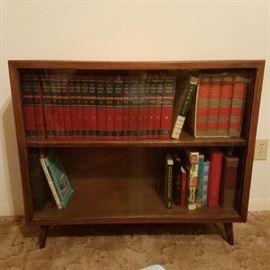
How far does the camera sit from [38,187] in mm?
1289

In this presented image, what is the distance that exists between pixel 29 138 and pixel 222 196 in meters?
0.87

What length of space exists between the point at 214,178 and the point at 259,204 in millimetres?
483

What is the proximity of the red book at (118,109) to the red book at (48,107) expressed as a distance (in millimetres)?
253

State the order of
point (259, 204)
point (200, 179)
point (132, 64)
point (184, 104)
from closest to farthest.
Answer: point (132, 64) → point (184, 104) → point (200, 179) → point (259, 204)

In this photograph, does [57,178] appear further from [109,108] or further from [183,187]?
[183,187]

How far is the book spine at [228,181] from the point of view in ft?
4.18

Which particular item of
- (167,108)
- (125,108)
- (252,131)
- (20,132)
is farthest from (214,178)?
(20,132)

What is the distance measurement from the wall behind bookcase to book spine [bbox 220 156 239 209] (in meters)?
0.48

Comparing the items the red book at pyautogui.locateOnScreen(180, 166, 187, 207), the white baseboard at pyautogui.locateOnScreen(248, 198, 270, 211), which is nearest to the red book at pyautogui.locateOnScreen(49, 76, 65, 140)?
the red book at pyautogui.locateOnScreen(180, 166, 187, 207)

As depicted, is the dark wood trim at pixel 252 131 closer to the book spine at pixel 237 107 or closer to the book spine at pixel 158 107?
the book spine at pixel 237 107

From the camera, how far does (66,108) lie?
1186mm

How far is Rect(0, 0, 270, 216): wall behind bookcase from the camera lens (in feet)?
4.21
